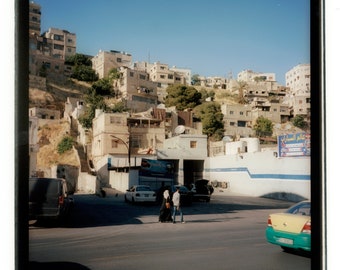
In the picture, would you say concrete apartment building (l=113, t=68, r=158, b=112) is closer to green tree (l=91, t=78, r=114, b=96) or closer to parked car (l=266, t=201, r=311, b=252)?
green tree (l=91, t=78, r=114, b=96)

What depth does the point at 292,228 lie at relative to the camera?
158 inches

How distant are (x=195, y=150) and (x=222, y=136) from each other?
3.25 ft

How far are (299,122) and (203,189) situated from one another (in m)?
2.46

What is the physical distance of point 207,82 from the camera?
18.3 feet

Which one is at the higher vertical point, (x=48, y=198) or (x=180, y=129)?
(x=180, y=129)

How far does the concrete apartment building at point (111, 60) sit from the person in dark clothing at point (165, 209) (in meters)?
2.32

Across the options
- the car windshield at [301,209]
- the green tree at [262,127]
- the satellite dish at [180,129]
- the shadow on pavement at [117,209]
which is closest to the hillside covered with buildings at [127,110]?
the satellite dish at [180,129]

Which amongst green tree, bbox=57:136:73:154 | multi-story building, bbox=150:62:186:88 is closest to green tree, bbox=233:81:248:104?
multi-story building, bbox=150:62:186:88

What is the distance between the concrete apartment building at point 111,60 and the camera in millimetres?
4605

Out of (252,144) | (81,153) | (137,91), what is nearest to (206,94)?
(137,91)

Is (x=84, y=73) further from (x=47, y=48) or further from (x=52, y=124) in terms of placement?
(x=52, y=124)

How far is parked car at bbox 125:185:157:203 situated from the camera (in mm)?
5332
